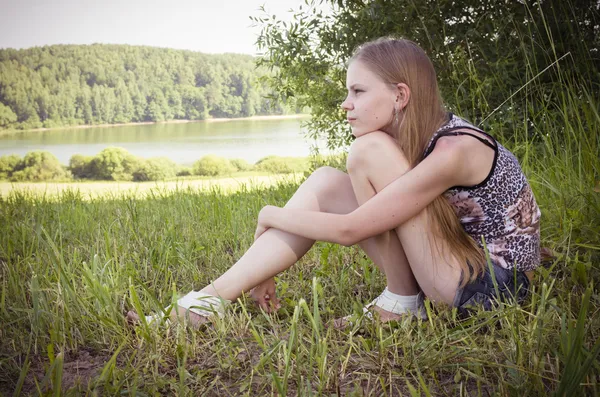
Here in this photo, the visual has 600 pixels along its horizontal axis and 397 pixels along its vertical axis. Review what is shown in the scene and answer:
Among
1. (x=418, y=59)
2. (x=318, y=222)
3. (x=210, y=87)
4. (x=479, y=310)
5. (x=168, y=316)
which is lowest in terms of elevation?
(x=479, y=310)

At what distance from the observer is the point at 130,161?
546 inches

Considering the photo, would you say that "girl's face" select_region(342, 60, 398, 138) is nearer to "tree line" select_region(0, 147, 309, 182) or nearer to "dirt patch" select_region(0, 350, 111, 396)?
"dirt patch" select_region(0, 350, 111, 396)

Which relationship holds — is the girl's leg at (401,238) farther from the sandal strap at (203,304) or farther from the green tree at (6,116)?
the green tree at (6,116)

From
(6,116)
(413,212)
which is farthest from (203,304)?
(6,116)

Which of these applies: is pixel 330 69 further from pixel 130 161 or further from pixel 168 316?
pixel 130 161

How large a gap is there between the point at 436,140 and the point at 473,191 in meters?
0.22

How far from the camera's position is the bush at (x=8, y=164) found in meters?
11.7

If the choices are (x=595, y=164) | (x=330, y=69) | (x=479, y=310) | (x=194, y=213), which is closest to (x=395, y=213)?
(x=479, y=310)

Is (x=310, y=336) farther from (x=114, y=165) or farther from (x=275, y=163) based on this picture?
(x=114, y=165)

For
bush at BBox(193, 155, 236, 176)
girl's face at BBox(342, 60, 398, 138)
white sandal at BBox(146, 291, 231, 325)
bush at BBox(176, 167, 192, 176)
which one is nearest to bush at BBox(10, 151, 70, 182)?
bush at BBox(176, 167, 192, 176)

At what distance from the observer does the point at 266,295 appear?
1.98 m

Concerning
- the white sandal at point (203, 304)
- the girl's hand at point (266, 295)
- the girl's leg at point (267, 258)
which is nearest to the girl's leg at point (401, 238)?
the girl's leg at point (267, 258)

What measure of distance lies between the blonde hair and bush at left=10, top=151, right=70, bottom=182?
479 inches

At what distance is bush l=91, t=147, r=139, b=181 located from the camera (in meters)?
13.4
